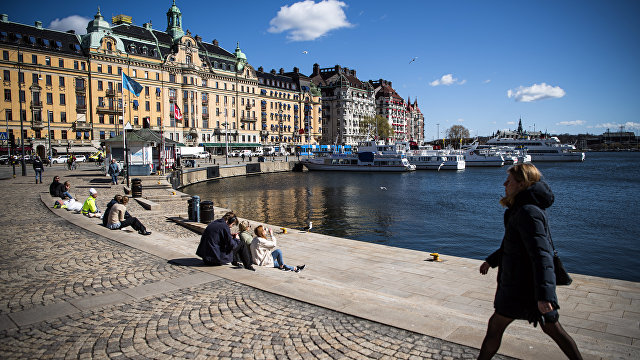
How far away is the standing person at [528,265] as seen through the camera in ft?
12.6

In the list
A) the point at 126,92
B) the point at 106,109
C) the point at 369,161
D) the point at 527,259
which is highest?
the point at 126,92

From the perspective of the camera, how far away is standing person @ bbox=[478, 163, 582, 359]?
3.84 metres

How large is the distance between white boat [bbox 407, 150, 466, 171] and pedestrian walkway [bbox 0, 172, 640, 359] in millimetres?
70729

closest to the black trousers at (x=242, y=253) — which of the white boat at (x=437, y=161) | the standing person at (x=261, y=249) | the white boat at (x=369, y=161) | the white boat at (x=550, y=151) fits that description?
the standing person at (x=261, y=249)

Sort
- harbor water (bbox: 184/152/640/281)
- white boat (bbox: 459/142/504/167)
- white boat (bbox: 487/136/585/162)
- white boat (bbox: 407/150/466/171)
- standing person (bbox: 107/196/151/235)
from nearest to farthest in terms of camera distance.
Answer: standing person (bbox: 107/196/151/235)
harbor water (bbox: 184/152/640/281)
white boat (bbox: 407/150/466/171)
white boat (bbox: 459/142/504/167)
white boat (bbox: 487/136/585/162)

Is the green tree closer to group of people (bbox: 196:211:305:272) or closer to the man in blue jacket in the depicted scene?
group of people (bbox: 196:211:305:272)

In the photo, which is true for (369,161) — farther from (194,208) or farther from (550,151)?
(550,151)

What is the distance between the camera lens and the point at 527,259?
159 inches

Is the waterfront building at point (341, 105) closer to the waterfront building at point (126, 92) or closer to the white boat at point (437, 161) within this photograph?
the waterfront building at point (126, 92)

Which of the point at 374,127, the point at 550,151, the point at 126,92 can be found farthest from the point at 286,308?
the point at 374,127

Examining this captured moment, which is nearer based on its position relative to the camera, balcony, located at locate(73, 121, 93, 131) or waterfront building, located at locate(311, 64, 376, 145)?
balcony, located at locate(73, 121, 93, 131)

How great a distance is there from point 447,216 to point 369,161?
4787 cm

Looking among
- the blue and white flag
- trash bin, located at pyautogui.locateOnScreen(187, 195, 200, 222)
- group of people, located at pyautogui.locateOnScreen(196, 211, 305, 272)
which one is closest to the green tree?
the blue and white flag

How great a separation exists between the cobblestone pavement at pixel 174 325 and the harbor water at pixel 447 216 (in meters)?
8.02
